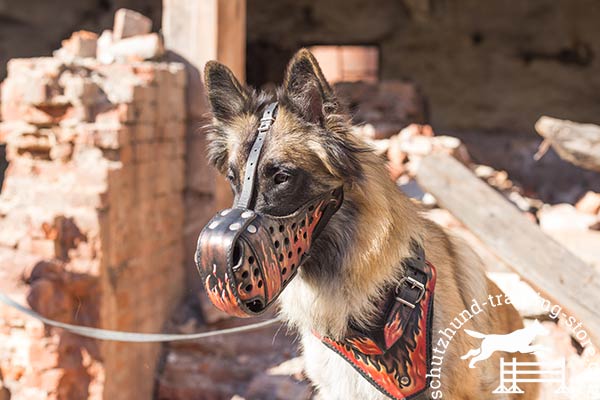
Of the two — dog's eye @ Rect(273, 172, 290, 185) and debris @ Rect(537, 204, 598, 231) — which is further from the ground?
dog's eye @ Rect(273, 172, 290, 185)

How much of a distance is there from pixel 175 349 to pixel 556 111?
8.23 meters

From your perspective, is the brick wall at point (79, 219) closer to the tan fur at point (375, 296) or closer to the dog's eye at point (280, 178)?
the tan fur at point (375, 296)

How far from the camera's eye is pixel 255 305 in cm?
214

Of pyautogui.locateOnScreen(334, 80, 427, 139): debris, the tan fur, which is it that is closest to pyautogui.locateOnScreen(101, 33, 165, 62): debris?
→ pyautogui.locateOnScreen(334, 80, 427, 139): debris

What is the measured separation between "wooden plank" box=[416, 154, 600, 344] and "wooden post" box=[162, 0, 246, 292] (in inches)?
106

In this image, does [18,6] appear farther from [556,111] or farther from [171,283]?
[556,111]

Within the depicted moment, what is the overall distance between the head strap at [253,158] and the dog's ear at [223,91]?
154 mm

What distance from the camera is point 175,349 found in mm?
6195

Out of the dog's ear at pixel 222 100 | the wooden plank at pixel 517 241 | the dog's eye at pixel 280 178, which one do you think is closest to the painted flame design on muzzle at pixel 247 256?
the dog's eye at pixel 280 178

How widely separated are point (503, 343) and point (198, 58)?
4386 millimetres

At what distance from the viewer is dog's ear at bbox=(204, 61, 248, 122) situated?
2.43 m

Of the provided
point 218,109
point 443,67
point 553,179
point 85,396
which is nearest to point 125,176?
point 85,396

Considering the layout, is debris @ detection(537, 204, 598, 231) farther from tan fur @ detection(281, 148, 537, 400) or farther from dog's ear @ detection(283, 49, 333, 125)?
dog's ear @ detection(283, 49, 333, 125)

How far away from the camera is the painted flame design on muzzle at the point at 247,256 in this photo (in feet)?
6.68
